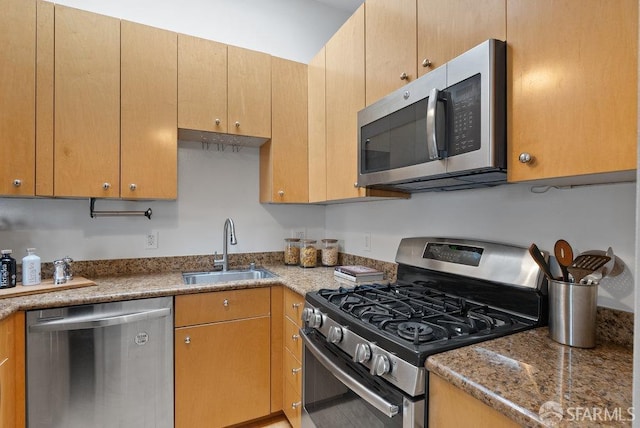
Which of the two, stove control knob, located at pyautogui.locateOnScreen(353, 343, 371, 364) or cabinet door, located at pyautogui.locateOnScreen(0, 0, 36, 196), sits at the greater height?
cabinet door, located at pyautogui.locateOnScreen(0, 0, 36, 196)

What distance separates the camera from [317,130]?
231 cm

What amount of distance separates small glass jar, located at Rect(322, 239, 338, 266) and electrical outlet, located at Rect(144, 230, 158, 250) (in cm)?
122

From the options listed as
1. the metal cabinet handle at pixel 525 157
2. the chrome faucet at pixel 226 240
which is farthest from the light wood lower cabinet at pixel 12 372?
the metal cabinet handle at pixel 525 157

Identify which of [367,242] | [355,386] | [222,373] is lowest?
[222,373]

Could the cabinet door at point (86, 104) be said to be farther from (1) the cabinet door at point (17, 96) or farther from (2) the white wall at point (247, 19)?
(2) the white wall at point (247, 19)

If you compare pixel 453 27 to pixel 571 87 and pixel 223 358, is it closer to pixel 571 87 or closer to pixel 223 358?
pixel 571 87

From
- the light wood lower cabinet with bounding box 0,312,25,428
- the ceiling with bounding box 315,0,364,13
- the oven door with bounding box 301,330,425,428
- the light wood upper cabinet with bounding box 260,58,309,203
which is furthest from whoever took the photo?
the ceiling with bounding box 315,0,364,13

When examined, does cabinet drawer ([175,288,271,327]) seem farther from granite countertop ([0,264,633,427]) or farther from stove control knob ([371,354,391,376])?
granite countertop ([0,264,633,427])

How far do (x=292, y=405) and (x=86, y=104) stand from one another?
2.11 meters

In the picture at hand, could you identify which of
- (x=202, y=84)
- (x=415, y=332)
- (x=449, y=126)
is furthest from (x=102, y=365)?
(x=449, y=126)

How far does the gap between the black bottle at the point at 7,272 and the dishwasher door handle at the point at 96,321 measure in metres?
0.38

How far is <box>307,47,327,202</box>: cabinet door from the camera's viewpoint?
7.23 ft

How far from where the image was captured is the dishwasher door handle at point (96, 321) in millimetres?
1537

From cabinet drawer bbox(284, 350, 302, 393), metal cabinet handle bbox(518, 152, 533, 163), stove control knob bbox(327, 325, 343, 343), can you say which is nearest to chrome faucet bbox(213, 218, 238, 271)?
cabinet drawer bbox(284, 350, 302, 393)
